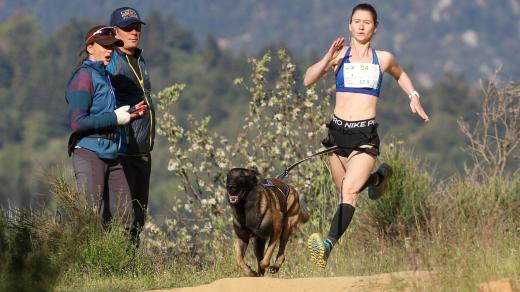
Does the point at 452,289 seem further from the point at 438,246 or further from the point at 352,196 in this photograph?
the point at 352,196

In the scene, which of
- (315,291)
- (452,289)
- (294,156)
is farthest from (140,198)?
(294,156)

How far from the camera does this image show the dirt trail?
7608 millimetres

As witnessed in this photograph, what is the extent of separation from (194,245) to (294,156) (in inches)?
68.1

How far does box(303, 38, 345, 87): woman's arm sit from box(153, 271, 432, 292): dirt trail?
1.68 m

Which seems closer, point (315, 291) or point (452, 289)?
point (452, 289)

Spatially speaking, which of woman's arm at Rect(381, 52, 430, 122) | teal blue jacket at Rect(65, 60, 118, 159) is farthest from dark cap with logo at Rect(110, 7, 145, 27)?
woman's arm at Rect(381, 52, 430, 122)

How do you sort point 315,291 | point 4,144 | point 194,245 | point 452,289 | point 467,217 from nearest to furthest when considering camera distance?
point 452,289
point 315,291
point 467,217
point 194,245
point 4,144

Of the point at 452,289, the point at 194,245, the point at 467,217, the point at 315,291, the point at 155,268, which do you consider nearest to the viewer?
the point at 452,289

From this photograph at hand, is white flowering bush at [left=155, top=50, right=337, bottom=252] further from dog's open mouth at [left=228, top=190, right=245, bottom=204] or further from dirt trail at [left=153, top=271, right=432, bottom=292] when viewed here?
dirt trail at [left=153, top=271, right=432, bottom=292]

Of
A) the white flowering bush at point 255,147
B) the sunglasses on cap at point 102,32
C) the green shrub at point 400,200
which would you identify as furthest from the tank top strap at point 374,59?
the white flowering bush at point 255,147

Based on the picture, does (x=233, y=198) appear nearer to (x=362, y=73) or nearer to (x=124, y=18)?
(x=362, y=73)

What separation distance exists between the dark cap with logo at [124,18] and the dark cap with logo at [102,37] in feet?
0.98

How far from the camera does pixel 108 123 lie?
9.42 meters

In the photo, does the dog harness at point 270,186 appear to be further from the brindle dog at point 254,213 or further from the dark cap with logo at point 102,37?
the dark cap with logo at point 102,37
